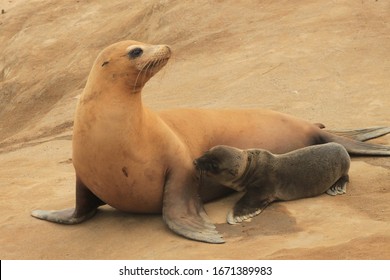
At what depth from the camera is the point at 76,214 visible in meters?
5.93

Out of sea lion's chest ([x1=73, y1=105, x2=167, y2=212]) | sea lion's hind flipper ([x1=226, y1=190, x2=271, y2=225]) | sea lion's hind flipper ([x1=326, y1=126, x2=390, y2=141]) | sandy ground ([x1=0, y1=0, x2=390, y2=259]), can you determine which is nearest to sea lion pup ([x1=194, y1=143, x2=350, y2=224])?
sea lion's hind flipper ([x1=226, y1=190, x2=271, y2=225])

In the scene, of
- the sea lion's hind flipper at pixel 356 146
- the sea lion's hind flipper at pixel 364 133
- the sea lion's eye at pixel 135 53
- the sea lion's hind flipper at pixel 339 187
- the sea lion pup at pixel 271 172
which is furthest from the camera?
the sea lion's hind flipper at pixel 364 133

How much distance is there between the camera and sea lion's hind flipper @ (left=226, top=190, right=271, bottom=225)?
5473 mm

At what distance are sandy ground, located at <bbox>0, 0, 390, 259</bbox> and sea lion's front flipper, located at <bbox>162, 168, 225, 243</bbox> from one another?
0.10 metres

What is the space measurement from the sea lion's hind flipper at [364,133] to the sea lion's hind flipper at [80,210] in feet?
8.55

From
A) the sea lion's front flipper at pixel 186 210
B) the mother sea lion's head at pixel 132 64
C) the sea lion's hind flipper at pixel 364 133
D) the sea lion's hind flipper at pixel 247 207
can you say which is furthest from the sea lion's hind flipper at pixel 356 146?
the mother sea lion's head at pixel 132 64

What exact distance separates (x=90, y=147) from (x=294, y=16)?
26.5ft

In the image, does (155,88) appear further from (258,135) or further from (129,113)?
(129,113)

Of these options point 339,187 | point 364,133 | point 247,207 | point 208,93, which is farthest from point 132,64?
point 208,93

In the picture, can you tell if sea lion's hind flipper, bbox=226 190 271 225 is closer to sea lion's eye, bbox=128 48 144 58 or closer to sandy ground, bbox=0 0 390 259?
sandy ground, bbox=0 0 390 259

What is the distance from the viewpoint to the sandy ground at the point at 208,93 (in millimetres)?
5133

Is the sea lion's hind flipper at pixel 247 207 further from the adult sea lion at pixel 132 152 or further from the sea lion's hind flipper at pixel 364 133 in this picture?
the sea lion's hind flipper at pixel 364 133

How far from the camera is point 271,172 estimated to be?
578 cm

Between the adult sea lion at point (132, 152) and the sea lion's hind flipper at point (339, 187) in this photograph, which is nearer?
the adult sea lion at point (132, 152)
